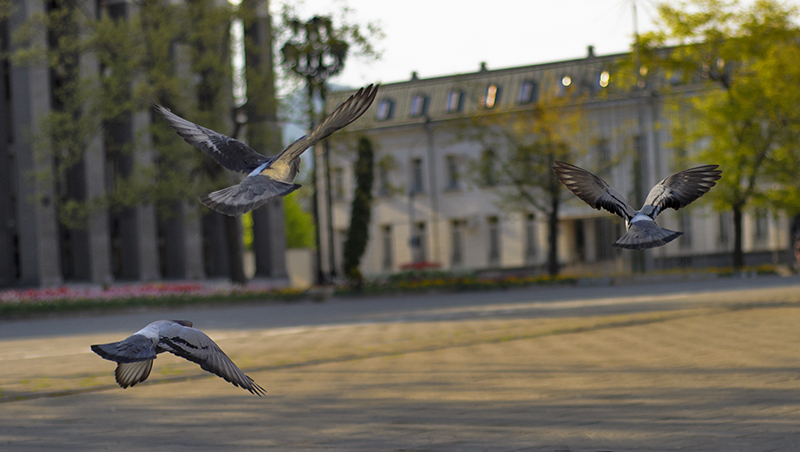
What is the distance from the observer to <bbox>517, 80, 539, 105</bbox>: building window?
183 ft

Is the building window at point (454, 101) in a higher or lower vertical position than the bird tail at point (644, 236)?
higher

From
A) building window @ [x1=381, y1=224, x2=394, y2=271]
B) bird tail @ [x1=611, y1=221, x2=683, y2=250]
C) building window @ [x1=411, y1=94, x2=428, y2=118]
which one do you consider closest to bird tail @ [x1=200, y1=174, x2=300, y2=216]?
bird tail @ [x1=611, y1=221, x2=683, y2=250]

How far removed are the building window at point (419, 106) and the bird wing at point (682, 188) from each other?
55253 millimetres

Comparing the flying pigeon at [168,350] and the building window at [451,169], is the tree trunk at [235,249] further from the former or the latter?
the building window at [451,169]

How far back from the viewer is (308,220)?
86.1m

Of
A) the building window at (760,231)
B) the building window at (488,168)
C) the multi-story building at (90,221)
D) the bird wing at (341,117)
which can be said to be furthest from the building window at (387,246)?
the bird wing at (341,117)

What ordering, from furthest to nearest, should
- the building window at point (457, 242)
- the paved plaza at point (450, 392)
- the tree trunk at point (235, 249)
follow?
the building window at point (457, 242)
the tree trunk at point (235, 249)
the paved plaza at point (450, 392)

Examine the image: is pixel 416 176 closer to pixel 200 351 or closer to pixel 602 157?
pixel 602 157

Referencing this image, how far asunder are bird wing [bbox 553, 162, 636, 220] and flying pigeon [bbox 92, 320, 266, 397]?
186 cm

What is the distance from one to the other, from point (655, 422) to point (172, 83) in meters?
22.8

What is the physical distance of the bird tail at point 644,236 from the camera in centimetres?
340

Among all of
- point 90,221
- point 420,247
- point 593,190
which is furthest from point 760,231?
point 593,190

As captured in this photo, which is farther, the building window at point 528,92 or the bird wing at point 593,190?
the building window at point 528,92

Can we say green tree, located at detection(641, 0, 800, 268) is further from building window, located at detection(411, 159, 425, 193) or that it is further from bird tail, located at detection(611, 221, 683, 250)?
building window, located at detection(411, 159, 425, 193)
